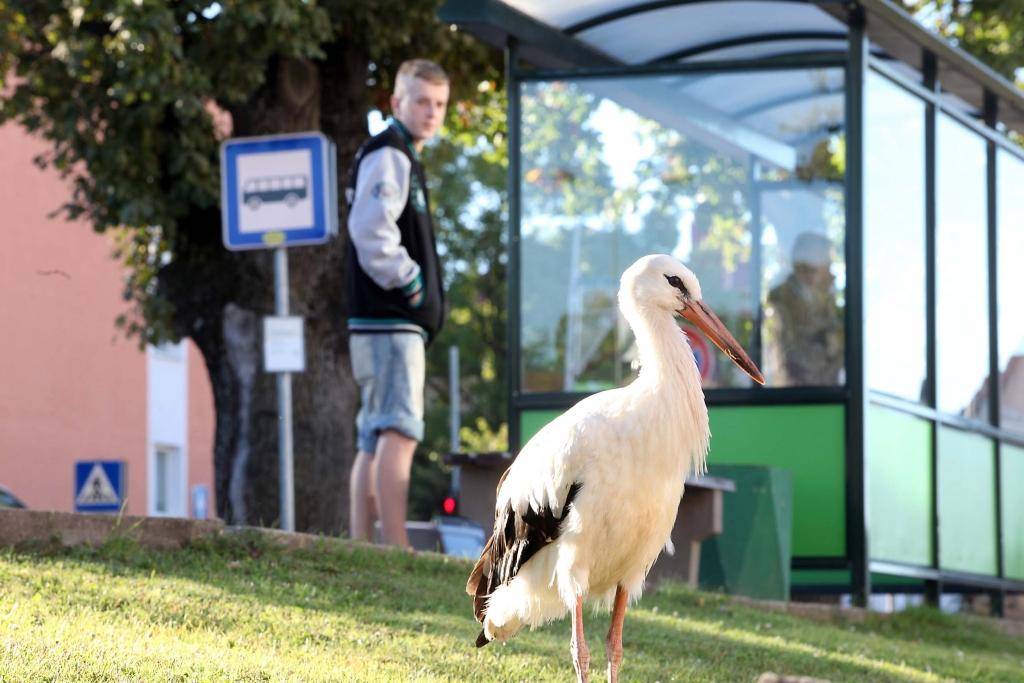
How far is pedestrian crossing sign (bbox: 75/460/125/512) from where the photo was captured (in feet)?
58.2

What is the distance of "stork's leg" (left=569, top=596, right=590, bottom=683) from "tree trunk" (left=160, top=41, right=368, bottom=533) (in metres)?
8.57

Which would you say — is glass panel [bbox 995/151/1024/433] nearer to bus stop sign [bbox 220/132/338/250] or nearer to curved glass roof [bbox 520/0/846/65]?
curved glass roof [bbox 520/0/846/65]

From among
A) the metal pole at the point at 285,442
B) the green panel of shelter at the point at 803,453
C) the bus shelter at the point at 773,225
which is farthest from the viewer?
the bus shelter at the point at 773,225

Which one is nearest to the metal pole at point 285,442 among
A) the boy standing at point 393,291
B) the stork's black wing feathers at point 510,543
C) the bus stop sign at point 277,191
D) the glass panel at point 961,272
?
the bus stop sign at point 277,191

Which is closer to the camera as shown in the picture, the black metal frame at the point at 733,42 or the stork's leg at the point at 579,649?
the stork's leg at the point at 579,649

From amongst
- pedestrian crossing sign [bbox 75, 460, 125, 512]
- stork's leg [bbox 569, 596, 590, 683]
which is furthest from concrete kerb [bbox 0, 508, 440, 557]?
pedestrian crossing sign [bbox 75, 460, 125, 512]

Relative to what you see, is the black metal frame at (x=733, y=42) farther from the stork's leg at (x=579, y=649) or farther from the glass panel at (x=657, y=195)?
the stork's leg at (x=579, y=649)

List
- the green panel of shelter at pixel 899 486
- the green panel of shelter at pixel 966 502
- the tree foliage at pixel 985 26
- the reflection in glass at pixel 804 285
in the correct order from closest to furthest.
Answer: the green panel of shelter at pixel 899 486 → the reflection in glass at pixel 804 285 → the green panel of shelter at pixel 966 502 → the tree foliage at pixel 985 26

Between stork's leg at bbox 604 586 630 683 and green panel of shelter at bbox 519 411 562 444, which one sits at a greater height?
green panel of shelter at bbox 519 411 562 444

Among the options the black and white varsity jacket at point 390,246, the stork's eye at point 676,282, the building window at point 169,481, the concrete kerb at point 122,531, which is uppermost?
the black and white varsity jacket at point 390,246

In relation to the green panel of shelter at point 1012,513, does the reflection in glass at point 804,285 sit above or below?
above

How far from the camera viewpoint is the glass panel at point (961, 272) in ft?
47.0

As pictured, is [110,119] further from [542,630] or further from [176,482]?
[176,482]

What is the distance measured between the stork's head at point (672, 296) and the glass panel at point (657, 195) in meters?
6.23
